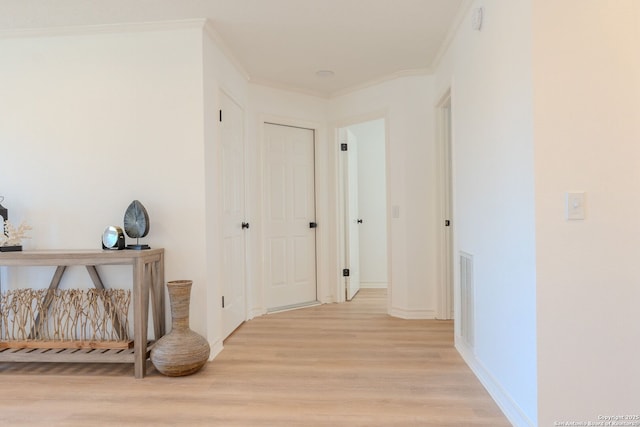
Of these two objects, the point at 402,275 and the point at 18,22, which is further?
the point at 402,275

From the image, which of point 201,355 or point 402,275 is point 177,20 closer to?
point 201,355

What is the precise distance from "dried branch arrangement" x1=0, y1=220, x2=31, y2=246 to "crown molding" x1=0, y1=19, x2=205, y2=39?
1298 millimetres

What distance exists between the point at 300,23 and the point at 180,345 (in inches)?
88.5

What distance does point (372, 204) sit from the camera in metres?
6.05

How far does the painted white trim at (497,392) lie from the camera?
1968mm

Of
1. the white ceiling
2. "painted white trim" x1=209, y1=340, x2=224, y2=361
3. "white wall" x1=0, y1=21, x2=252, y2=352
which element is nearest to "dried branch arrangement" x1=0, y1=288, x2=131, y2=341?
"white wall" x1=0, y1=21, x2=252, y2=352

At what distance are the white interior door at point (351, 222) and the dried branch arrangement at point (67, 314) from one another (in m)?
2.57

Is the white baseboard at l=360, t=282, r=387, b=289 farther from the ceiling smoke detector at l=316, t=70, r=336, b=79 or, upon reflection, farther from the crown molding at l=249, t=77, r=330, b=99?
the ceiling smoke detector at l=316, t=70, r=336, b=79

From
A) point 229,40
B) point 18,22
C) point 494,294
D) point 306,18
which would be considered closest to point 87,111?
point 18,22

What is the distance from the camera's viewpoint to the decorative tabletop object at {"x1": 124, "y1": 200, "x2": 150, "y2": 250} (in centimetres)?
282

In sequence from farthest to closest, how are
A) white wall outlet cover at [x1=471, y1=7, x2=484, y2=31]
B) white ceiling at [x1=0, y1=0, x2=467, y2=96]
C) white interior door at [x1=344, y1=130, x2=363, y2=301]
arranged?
1. white interior door at [x1=344, y1=130, x2=363, y2=301]
2. white ceiling at [x1=0, y1=0, x2=467, y2=96]
3. white wall outlet cover at [x1=471, y1=7, x2=484, y2=31]

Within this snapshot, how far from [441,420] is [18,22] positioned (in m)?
3.50

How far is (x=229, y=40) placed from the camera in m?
3.30

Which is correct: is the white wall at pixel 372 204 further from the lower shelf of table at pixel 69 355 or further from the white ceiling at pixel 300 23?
the lower shelf of table at pixel 69 355
